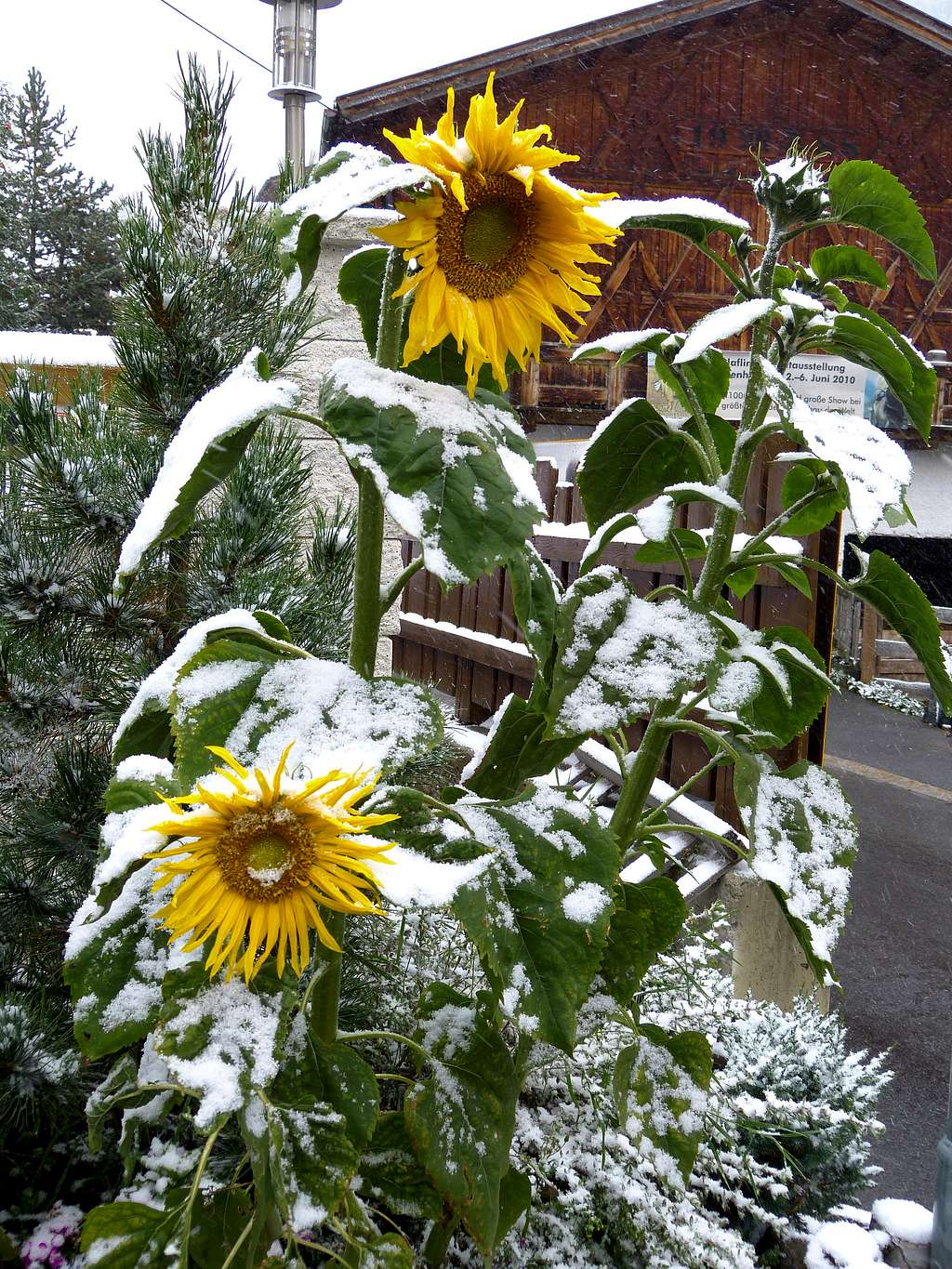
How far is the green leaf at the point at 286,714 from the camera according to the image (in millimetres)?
807

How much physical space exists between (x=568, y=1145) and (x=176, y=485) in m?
1.65

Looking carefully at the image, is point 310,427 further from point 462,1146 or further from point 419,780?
point 462,1146

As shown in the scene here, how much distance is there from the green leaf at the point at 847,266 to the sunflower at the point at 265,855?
2.81ft

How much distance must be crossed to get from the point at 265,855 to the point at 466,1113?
1.54 feet

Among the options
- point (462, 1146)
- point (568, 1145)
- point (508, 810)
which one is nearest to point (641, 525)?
point (508, 810)

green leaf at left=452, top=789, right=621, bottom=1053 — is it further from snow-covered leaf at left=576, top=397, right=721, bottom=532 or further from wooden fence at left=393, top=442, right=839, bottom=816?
wooden fence at left=393, top=442, right=839, bottom=816

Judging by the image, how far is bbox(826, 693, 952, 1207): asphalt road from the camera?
10.5 feet

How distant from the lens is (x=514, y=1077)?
1.14m

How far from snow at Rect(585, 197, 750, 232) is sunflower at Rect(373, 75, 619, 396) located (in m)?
0.02

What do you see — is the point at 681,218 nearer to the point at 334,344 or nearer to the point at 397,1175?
the point at 397,1175

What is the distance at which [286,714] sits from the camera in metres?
0.84

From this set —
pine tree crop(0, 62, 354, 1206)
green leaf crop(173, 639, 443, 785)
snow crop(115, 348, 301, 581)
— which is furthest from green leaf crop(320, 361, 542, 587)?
pine tree crop(0, 62, 354, 1206)

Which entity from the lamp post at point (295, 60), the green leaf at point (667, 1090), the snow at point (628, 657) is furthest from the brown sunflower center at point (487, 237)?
the lamp post at point (295, 60)

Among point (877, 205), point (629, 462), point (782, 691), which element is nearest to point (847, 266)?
point (877, 205)
